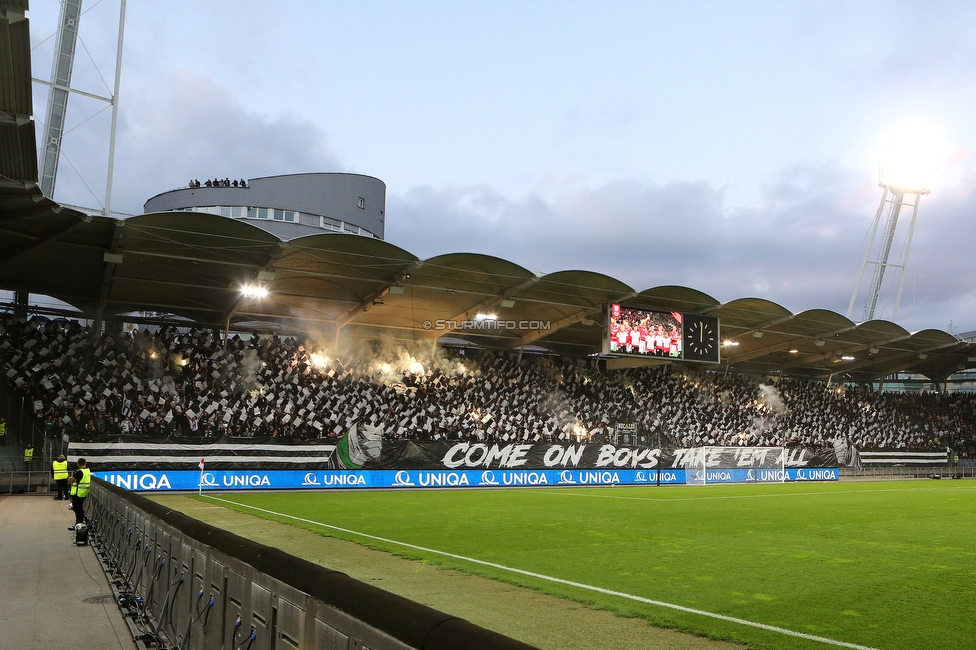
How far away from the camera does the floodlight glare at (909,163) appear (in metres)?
52.8

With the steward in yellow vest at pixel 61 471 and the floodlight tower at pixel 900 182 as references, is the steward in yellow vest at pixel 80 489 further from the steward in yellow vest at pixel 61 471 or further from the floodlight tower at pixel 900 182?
the floodlight tower at pixel 900 182

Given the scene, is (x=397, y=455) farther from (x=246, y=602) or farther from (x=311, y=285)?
(x=246, y=602)

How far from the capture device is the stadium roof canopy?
22.3 metres

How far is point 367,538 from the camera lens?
1321cm

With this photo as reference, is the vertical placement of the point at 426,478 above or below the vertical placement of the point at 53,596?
below

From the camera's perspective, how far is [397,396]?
118ft

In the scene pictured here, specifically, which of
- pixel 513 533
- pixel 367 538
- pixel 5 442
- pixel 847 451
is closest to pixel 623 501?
pixel 513 533

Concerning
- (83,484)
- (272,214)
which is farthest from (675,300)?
(272,214)

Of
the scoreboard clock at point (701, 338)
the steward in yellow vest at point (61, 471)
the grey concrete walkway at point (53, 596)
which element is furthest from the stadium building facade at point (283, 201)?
the grey concrete walkway at point (53, 596)

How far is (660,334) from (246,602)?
31727 mm

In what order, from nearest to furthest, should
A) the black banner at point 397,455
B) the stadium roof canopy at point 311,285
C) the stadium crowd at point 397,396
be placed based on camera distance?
the stadium roof canopy at point 311,285 < the black banner at point 397,455 < the stadium crowd at point 397,396

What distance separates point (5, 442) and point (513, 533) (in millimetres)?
20148

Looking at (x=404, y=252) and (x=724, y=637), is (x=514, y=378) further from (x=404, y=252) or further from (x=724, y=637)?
(x=724, y=637)
